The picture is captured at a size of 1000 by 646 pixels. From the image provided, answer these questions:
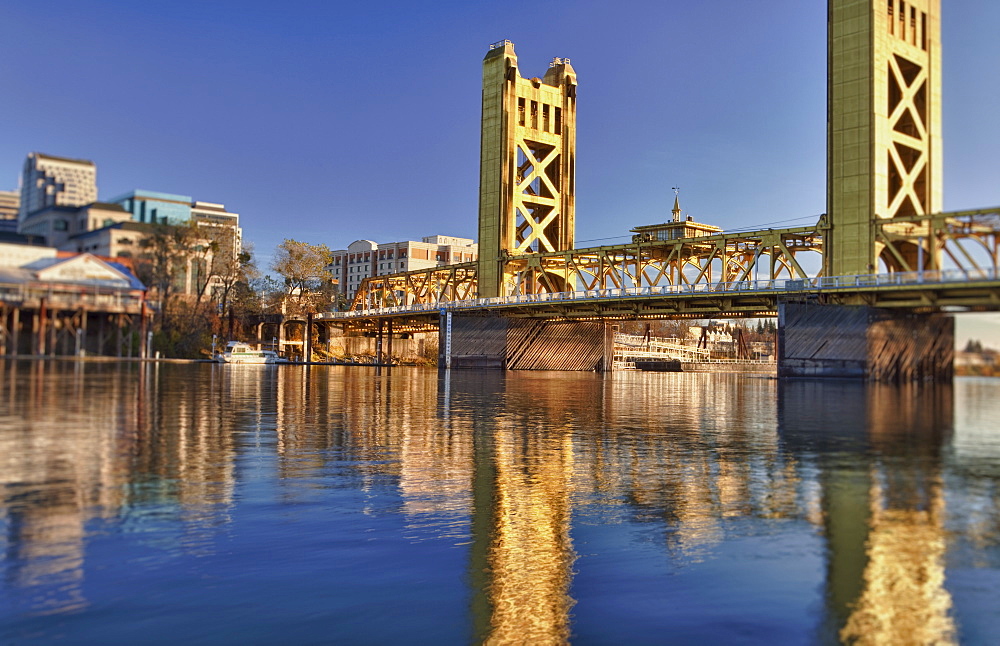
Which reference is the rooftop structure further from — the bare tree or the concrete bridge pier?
the bare tree

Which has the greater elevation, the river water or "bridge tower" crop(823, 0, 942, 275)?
"bridge tower" crop(823, 0, 942, 275)

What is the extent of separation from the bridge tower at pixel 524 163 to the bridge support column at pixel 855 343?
45.1 meters

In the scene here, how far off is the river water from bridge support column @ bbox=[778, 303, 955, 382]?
152ft

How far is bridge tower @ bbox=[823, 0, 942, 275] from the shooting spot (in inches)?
2522

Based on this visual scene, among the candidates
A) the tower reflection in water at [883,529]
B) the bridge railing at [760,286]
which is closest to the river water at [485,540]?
the tower reflection in water at [883,529]

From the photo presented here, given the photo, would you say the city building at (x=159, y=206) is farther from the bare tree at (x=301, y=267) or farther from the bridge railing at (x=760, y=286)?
the bridge railing at (x=760, y=286)

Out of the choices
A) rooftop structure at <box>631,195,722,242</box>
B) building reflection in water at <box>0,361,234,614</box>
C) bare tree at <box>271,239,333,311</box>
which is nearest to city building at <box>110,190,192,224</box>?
bare tree at <box>271,239,333,311</box>

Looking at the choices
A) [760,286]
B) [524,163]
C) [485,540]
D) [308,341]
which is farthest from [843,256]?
[308,341]

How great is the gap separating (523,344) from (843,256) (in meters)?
41.2

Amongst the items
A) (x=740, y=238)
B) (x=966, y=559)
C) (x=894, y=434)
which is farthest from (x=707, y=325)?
(x=966, y=559)

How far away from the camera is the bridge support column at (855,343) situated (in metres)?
61.6

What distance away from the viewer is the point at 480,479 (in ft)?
41.4

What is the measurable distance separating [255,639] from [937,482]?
459 inches

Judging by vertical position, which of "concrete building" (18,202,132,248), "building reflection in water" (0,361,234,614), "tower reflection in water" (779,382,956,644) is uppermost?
"concrete building" (18,202,132,248)
